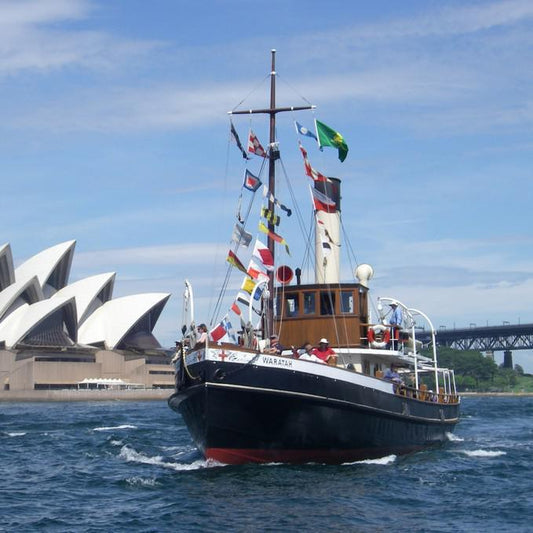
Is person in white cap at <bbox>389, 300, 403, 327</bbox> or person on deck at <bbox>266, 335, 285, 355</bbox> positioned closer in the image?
person on deck at <bbox>266, 335, 285, 355</bbox>

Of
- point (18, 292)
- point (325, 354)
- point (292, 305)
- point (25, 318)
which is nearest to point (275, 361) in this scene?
point (325, 354)

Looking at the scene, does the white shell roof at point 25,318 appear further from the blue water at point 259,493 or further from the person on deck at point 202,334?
the person on deck at point 202,334

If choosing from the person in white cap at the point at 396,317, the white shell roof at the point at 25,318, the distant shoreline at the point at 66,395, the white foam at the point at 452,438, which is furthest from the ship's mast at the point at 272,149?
the white shell roof at the point at 25,318

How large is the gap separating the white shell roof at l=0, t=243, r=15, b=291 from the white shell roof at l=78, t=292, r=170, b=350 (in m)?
11.2

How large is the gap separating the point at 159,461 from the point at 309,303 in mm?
6379

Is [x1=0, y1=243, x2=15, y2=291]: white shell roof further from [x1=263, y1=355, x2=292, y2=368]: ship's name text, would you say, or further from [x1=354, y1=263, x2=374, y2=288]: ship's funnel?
[x1=263, y1=355, x2=292, y2=368]: ship's name text

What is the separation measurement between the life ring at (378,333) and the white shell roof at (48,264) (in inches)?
3152

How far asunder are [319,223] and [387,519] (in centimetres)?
1259

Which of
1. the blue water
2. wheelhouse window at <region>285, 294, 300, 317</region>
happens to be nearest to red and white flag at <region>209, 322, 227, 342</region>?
the blue water

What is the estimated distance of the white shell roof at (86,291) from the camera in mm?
110375

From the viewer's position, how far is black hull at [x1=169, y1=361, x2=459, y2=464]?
23.6 m

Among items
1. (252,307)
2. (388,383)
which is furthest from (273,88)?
(388,383)

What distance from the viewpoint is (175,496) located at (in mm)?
20922

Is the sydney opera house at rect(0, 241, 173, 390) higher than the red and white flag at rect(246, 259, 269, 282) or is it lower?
higher
